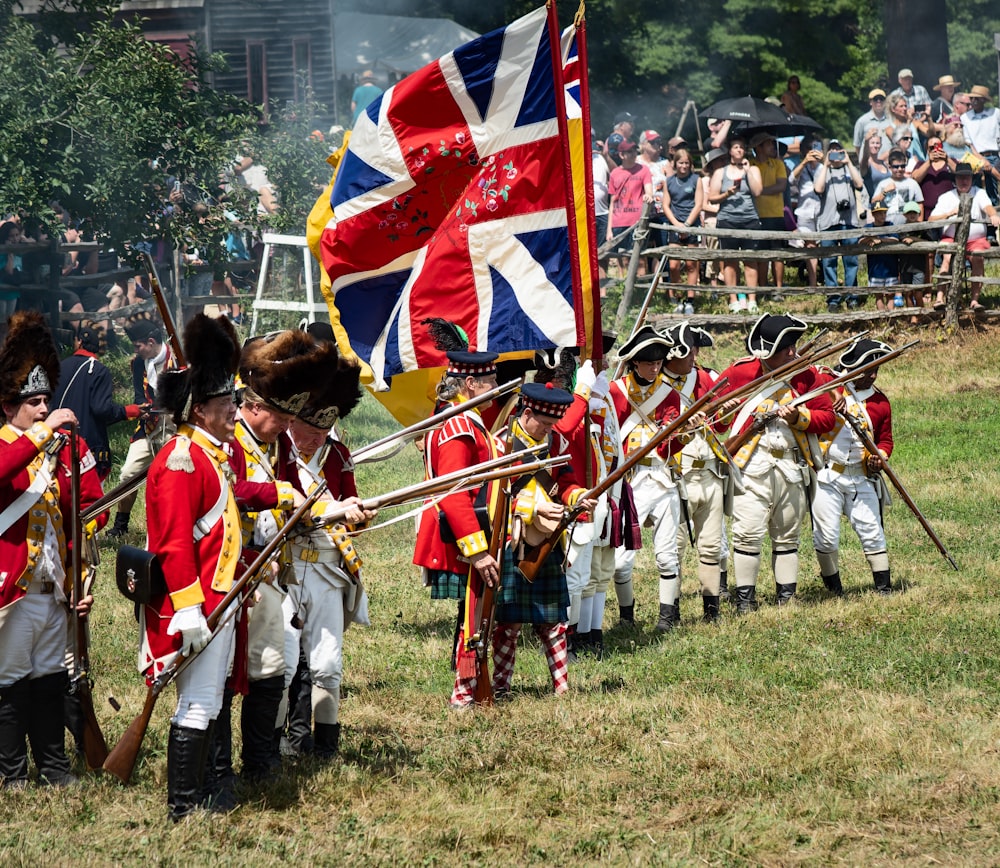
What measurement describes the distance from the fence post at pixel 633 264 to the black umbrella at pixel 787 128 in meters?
1.78

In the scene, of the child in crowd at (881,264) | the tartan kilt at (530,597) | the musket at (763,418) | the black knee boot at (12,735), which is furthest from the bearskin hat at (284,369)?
the child in crowd at (881,264)

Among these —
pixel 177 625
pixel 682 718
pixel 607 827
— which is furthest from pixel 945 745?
pixel 177 625

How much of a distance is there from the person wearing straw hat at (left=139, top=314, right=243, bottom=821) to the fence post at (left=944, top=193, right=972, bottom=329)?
1484cm

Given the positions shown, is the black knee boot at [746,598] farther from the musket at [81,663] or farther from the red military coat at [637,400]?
the musket at [81,663]

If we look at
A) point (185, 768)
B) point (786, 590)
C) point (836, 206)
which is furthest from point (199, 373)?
point (836, 206)

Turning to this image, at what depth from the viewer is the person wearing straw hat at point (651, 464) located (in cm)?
1017

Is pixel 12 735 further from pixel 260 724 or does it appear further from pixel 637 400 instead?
pixel 637 400

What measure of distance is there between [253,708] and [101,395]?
6.32 metres

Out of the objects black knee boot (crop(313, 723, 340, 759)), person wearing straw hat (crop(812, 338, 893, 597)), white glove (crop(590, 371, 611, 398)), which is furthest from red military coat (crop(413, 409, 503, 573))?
person wearing straw hat (crop(812, 338, 893, 597))

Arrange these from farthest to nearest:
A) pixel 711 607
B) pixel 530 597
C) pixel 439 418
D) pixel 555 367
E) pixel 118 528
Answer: pixel 118 528
pixel 711 607
pixel 555 367
pixel 530 597
pixel 439 418

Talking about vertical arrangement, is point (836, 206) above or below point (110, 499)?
above

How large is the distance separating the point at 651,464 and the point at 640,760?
12.2 feet

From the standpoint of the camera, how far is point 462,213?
8930 mm

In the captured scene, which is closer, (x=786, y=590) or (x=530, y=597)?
(x=530, y=597)
